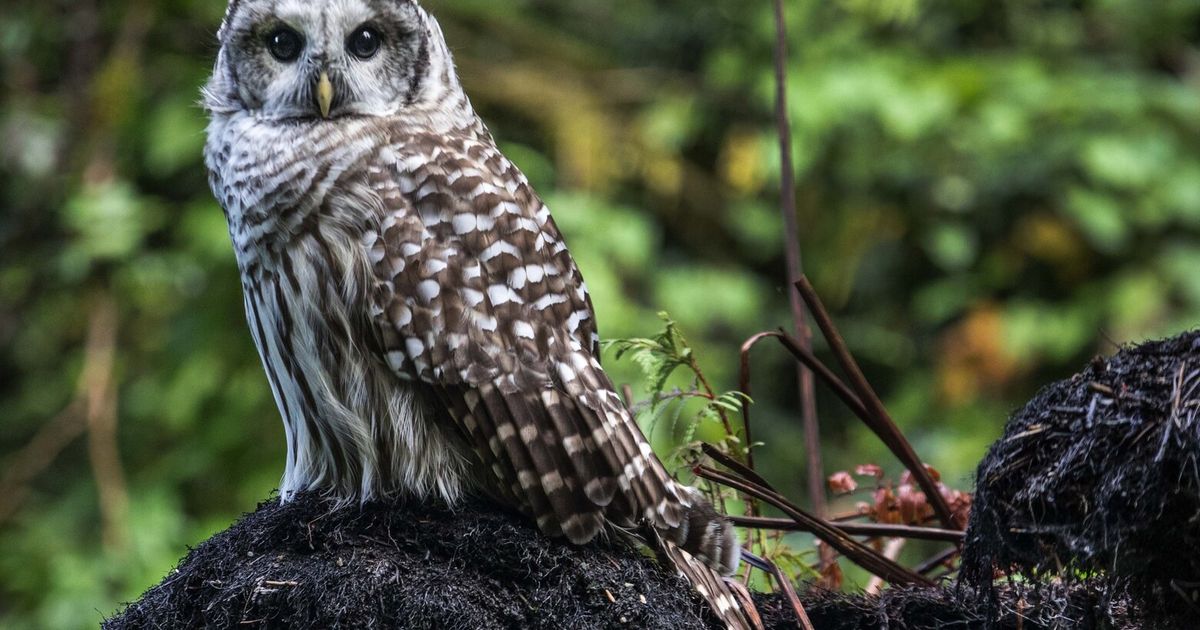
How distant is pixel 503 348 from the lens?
89.2 inches

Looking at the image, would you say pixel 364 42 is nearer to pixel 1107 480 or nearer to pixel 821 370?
pixel 821 370

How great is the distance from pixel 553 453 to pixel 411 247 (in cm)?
48

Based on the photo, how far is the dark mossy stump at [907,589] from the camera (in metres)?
1.61

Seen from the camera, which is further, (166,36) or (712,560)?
(166,36)

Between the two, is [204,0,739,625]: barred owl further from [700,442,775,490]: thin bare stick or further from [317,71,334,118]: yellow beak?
[700,442,775,490]: thin bare stick

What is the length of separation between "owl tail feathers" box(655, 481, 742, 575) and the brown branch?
0.08 meters

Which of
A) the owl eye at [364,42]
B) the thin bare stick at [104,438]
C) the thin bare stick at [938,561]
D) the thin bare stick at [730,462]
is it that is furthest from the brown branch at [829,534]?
the thin bare stick at [104,438]

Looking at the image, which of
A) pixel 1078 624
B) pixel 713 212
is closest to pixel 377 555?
pixel 1078 624

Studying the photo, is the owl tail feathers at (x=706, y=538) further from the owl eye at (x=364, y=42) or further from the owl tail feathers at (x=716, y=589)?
the owl eye at (x=364, y=42)

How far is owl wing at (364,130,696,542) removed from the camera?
2.17 meters

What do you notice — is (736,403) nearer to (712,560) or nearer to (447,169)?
(712,560)

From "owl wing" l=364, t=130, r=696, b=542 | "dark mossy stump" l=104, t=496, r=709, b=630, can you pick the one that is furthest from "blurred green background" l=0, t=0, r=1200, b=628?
"dark mossy stump" l=104, t=496, r=709, b=630

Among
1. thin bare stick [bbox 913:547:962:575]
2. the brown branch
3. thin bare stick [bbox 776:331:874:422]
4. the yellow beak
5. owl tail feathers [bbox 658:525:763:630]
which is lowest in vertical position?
owl tail feathers [bbox 658:525:763:630]

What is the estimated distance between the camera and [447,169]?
2.39 metres
